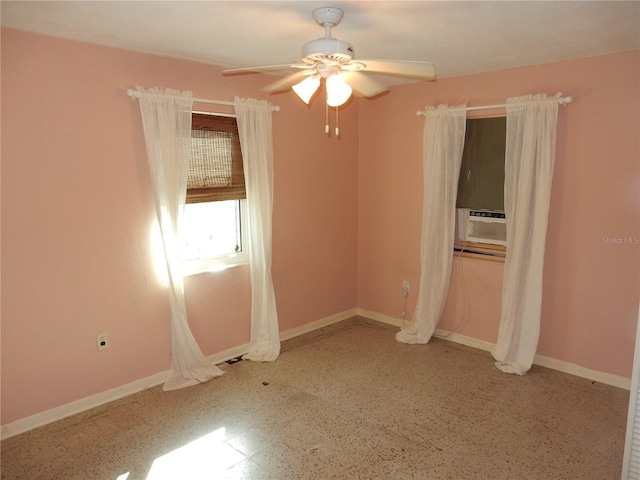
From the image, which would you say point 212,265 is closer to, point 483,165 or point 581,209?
point 483,165

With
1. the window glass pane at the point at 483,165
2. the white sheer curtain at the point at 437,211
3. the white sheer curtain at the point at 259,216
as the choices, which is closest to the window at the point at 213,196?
the white sheer curtain at the point at 259,216

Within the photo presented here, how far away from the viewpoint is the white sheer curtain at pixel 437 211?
151 inches

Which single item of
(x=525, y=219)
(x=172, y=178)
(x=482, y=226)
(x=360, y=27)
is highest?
(x=360, y=27)

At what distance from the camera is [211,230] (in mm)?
3666

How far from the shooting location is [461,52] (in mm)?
3057

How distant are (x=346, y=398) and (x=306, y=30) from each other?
93.2 inches

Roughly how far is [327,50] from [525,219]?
2.15m

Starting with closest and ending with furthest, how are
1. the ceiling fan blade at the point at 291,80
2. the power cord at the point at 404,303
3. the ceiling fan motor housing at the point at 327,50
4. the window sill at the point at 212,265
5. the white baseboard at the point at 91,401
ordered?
the ceiling fan motor housing at the point at 327,50
the ceiling fan blade at the point at 291,80
the white baseboard at the point at 91,401
the window sill at the point at 212,265
the power cord at the point at 404,303

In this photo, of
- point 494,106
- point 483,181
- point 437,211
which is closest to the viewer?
point 494,106

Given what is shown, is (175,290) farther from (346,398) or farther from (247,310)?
(346,398)

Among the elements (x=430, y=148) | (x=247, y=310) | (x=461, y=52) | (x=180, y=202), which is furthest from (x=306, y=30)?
(x=247, y=310)

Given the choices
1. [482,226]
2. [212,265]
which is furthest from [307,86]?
[482,226]

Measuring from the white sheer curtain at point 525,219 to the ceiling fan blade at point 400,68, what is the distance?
4.57ft

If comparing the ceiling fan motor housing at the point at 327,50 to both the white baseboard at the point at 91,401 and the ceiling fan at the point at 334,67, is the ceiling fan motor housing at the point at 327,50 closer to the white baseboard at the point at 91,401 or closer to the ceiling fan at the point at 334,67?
the ceiling fan at the point at 334,67
